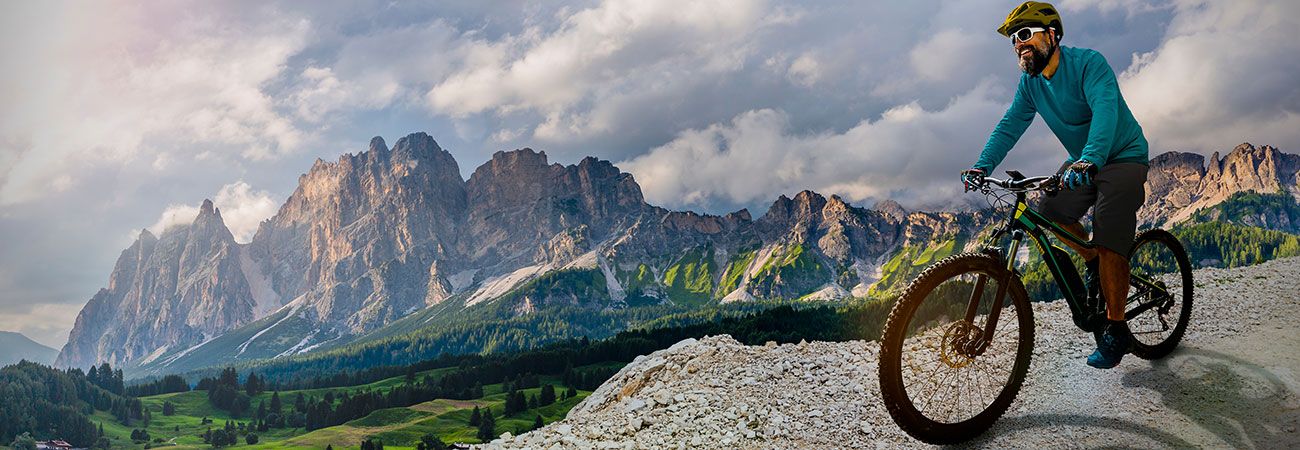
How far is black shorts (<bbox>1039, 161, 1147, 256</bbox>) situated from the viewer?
8.24m

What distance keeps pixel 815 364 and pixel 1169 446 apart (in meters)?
6.66

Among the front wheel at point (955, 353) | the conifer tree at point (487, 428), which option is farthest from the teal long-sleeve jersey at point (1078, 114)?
the conifer tree at point (487, 428)

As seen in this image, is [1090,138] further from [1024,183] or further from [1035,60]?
[1035,60]

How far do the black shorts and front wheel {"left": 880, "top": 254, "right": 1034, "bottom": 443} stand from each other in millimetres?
1257

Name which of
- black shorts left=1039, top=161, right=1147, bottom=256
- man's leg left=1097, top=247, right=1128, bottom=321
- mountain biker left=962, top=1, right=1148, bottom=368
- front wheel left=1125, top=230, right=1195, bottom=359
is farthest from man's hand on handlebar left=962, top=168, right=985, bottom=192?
front wheel left=1125, top=230, right=1195, bottom=359

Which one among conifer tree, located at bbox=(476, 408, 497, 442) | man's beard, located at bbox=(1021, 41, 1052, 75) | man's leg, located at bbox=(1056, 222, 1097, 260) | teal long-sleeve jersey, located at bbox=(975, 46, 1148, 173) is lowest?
conifer tree, located at bbox=(476, 408, 497, 442)

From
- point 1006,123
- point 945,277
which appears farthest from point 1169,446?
point 1006,123

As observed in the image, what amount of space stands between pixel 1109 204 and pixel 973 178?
173cm

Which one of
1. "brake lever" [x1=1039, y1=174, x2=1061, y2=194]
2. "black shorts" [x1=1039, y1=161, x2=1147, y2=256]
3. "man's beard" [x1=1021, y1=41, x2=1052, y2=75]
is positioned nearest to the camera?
"brake lever" [x1=1039, y1=174, x2=1061, y2=194]

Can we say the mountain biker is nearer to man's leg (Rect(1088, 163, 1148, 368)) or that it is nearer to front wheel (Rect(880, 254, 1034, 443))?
man's leg (Rect(1088, 163, 1148, 368))

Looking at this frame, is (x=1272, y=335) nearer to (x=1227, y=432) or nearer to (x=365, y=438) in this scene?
(x=1227, y=432)

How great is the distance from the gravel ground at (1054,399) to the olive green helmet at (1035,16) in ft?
17.8

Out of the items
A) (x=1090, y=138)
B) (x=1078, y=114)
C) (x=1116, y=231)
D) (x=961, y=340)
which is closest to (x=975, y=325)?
(x=961, y=340)

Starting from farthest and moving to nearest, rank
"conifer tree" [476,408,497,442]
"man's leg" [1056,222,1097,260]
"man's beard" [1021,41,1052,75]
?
"conifer tree" [476,408,497,442], "man's leg" [1056,222,1097,260], "man's beard" [1021,41,1052,75]
